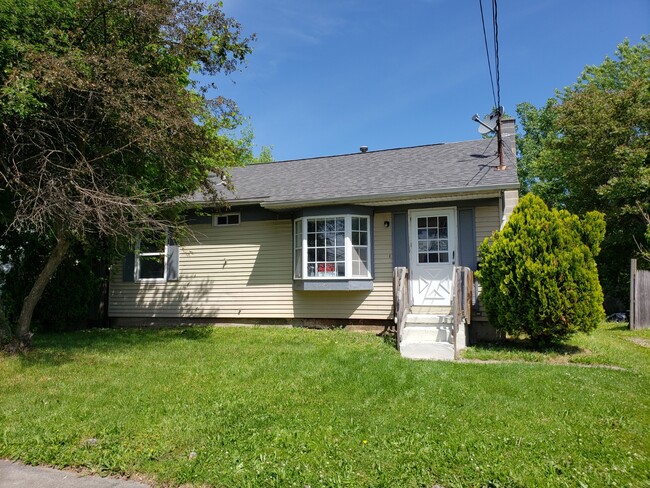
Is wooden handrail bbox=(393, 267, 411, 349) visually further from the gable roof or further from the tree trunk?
the tree trunk

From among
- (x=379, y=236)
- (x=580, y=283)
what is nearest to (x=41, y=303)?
(x=379, y=236)

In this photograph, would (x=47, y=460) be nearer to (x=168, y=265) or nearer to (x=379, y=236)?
(x=379, y=236)

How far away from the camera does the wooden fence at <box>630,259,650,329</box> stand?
10.8m

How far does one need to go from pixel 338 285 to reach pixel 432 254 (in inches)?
81.6

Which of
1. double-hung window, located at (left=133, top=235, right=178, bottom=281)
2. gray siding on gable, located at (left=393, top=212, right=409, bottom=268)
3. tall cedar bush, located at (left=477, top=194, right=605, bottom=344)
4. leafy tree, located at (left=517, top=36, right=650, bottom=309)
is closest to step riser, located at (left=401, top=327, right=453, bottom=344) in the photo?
tall cedar bush, located at (left=477, top=194, right=605, bottom=344)

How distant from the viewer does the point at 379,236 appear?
997cm

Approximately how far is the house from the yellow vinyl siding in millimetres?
25

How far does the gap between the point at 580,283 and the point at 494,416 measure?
3.86 metres

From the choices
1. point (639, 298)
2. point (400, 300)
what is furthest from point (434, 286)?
point (639, 298)

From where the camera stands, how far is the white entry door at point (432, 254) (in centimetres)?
942

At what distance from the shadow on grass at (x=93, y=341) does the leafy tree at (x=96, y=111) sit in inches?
25.5

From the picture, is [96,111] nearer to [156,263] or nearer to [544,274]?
[156,263]

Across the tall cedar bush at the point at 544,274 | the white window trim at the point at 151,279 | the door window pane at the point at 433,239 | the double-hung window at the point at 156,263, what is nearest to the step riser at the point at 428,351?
the tall cedar bush at the point at 544,274

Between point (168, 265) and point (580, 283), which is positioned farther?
point (168, 265)
